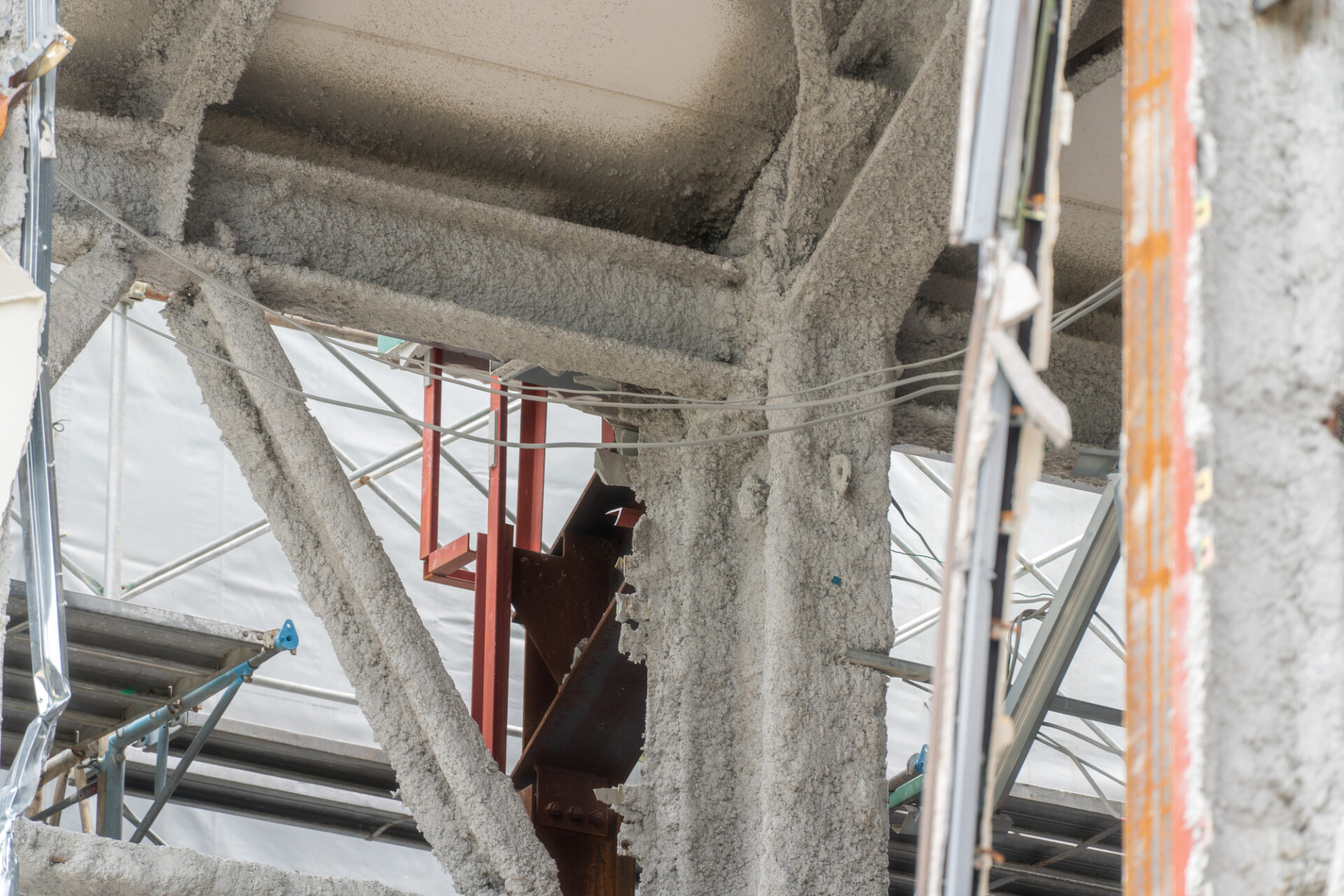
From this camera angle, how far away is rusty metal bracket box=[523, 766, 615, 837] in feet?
16.9

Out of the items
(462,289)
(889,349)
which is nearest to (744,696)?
(889,349)

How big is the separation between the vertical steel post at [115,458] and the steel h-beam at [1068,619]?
692 cm

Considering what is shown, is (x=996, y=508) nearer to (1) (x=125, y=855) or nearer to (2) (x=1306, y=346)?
(2) (x=1306, y=346)

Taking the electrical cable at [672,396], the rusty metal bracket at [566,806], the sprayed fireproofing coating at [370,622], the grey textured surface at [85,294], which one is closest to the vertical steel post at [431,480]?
the rusty metal bracket at [566,806]

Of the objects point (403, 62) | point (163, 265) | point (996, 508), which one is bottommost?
point (996, 508)

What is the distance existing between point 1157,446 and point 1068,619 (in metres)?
2.97

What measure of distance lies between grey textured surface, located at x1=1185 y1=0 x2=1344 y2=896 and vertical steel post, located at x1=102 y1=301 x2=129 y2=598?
8920mm

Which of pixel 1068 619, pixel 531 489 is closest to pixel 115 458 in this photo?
pixel 531 489

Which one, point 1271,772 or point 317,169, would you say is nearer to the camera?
point 1271,772

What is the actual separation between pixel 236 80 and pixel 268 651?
2761 mm

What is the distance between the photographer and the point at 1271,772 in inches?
51.9

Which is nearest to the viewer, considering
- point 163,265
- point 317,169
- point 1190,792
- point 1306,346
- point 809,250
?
point 1190,792

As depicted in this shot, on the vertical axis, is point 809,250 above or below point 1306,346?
above

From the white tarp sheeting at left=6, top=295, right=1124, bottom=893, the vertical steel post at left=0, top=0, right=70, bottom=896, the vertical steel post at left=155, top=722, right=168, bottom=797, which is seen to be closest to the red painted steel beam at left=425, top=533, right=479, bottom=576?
the vertical steel post at left=155, top=722, right=168, bottom=797
